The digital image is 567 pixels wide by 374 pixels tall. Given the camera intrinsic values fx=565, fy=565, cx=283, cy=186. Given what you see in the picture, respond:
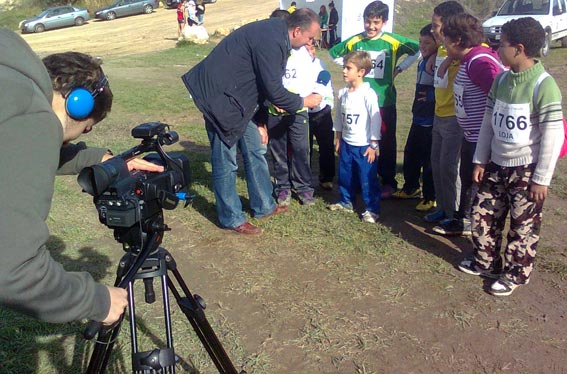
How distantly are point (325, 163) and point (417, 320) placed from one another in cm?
265

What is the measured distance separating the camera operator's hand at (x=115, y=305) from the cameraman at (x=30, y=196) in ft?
0.11

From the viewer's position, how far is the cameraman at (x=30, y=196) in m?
1.41

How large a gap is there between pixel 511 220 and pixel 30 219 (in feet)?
10.4

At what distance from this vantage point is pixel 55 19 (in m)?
31.6

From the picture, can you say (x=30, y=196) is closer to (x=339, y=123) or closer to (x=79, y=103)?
(x=79, y=103)

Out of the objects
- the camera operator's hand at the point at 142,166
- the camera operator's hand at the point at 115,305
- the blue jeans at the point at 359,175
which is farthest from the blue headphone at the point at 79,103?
the blue jeans at the point at 359,175

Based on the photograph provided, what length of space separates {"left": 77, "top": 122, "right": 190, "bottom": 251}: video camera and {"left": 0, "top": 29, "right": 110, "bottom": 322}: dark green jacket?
421 millimetres

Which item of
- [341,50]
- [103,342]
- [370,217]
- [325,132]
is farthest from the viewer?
[325,132]

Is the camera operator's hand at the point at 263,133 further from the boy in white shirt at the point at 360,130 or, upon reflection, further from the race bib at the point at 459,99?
the race bib at the point at 459,99

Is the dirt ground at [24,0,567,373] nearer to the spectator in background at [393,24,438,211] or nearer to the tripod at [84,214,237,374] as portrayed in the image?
the spectator in background at [393,24,438,211]

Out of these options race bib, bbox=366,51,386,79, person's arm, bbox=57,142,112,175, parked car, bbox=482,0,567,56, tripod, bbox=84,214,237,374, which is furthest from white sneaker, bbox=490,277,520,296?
parked car, bbox=482,0,567,56

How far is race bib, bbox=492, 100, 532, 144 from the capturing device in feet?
11.5

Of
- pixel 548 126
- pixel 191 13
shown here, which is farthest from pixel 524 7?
pixel 548 126

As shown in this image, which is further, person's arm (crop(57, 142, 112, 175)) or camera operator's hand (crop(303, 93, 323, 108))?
camera operator's hand (crop(303, 93, 323, 108))
